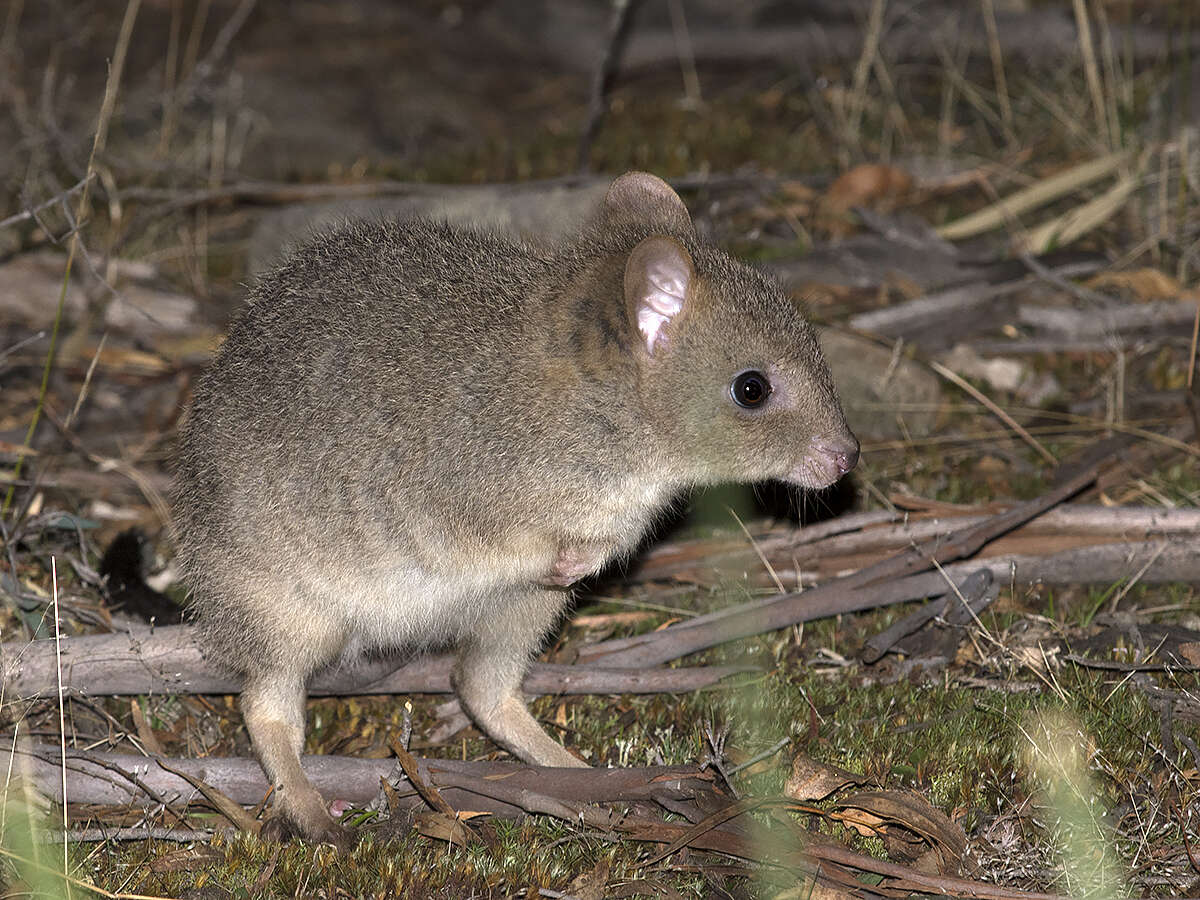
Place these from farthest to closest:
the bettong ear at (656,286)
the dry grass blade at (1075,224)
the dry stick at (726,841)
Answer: the dry grass blade at (1075,224), the bettong ear at (656,286), the dry stick at (726,841)

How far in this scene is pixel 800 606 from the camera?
5.17 m

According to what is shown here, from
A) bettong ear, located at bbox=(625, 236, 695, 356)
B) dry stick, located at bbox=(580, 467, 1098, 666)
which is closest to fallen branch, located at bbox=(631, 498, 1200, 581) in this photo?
dry stick, located at bbox=(580, 467, 1098, 666)

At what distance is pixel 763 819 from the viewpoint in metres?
4.19

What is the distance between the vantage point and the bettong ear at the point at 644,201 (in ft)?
15.6

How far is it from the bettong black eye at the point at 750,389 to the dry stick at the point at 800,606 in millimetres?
1098

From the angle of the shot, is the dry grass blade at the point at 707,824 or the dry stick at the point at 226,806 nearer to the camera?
the dry grass blade at the point at 707,824

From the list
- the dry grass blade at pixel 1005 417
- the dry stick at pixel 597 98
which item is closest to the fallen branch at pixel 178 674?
the dry grass blade at pixel 1005 417

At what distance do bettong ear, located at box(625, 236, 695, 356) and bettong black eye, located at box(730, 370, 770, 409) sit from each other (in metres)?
0.29

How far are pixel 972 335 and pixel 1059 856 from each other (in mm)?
3618

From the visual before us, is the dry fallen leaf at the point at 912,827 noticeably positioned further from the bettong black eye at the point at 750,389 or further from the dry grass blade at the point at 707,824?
the bettong black eye at the point at 750,389

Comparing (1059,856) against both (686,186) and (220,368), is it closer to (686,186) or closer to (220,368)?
(220,368)

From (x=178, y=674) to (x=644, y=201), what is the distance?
2416mm

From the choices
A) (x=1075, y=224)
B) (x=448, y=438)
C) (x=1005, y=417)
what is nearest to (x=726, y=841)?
(x=448, y=438)

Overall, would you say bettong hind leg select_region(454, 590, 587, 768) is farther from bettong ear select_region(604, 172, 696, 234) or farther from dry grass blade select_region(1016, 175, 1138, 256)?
dry grass blade select_region(1016, 175, 1138, 256)
